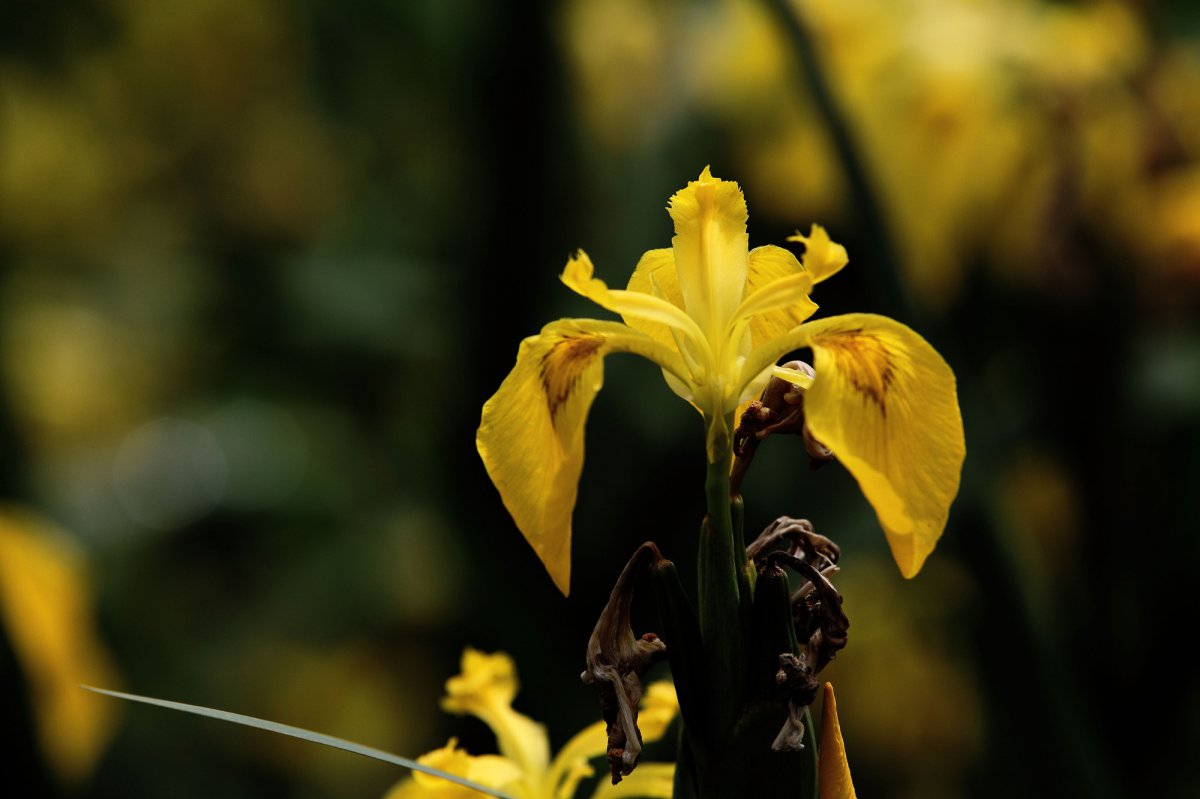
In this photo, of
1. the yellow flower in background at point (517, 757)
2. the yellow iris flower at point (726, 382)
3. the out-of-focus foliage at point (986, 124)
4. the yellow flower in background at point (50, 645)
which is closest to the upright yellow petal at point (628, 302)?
the yellow iris flower at point (726, 382)

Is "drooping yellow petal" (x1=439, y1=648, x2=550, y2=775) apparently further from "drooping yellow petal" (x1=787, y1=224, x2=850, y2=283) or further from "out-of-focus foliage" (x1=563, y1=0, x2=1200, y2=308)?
"out-of-focus foliage" (x1=563, y1=0, x2=1200, y2=308)

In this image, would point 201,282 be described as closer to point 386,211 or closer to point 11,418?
point 386,211

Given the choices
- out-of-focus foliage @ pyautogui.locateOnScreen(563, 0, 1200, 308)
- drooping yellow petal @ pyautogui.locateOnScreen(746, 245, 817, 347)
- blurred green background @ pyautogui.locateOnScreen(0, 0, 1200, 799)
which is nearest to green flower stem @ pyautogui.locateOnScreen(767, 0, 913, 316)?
blurred green background @ pyautogui.locateOnScreen(0, 0, 1200, 799)

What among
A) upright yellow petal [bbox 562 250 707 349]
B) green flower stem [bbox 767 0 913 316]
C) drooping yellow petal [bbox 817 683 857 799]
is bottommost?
drooping yellow petal [bbox 817 683 857 799]

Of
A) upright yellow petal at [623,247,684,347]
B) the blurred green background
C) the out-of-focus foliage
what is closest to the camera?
upright yellow petal at [623,247,684,347]

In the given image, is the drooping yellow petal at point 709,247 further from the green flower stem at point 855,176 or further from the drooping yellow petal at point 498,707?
the green flower stem at point 855,176

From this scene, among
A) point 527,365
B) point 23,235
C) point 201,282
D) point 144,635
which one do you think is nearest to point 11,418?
point 144,635

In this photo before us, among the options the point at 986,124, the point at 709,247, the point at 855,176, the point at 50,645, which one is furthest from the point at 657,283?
the point at 986,124

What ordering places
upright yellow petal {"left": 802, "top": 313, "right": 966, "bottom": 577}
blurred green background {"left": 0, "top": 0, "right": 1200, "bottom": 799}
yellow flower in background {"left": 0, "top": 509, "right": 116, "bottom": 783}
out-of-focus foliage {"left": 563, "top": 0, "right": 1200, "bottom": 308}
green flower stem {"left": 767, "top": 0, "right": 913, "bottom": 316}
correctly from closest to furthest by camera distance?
upright yellow petal {"left": 802, "top": 313, "right": 966, "bottom": 577}
green flower stem {"left": 767, "top": 0, "right": 913, "bottom": 316}
yellow flower in background {"left": 0, "top": 509, "right": 116, "bottom": 783}
blurred green background {"left": 0, "top": 0, "right": 1200, "bottom": 799}
out-of-focus foliage {"left": 563, "top": 0, "right": 1200, "bottom": 308}
